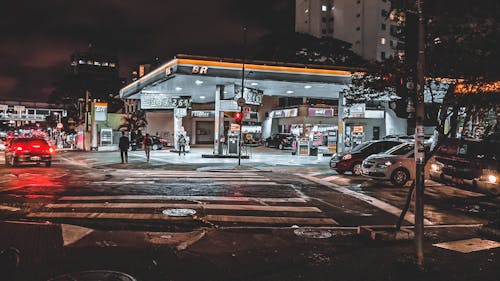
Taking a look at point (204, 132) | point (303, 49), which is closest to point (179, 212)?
point (204, 132)

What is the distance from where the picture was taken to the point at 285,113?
48688 millimetres

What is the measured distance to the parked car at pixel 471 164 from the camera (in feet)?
37.8

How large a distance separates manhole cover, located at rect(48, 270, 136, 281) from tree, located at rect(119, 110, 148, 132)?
44.6 metres

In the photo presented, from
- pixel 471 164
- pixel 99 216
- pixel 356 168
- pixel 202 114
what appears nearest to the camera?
pixel 99 216

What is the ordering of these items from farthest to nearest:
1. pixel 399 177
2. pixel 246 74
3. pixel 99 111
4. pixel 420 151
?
pixel 99 111 < pixel 246 74 < pixel 399 177 < pixel 420 151

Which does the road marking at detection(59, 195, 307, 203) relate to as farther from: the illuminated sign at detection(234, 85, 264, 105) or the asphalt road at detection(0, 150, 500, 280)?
the illuminated sign at detection(234, 85, 264, 105)

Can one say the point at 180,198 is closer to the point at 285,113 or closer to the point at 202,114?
the point at 285,113

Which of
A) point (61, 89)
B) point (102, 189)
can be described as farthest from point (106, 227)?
point (61, 89)

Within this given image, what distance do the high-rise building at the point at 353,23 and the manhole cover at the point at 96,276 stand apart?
8082cm

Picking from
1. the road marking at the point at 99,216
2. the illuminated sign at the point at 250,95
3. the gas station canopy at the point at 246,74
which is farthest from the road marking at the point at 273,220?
the illuminated sign at the point at 250,95

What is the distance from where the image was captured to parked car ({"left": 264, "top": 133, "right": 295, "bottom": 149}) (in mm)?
42688

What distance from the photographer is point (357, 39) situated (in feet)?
296

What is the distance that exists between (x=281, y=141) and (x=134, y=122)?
18603 millimetres

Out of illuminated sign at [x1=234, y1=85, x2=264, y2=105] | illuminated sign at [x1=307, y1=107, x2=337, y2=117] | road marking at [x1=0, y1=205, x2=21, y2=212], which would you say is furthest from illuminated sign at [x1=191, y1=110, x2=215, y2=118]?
road marking at [x1=0, y1=205, x2=21, y2=212]
